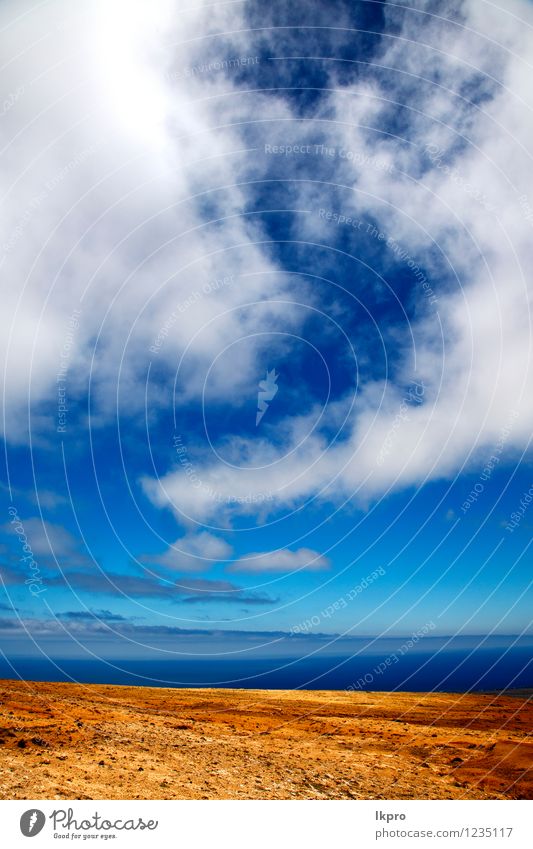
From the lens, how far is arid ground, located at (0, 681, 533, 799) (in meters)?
16.5

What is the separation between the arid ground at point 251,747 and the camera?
16.5m

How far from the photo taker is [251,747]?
21.5 m

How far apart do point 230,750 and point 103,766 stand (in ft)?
18.6

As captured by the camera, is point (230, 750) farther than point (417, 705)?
No
